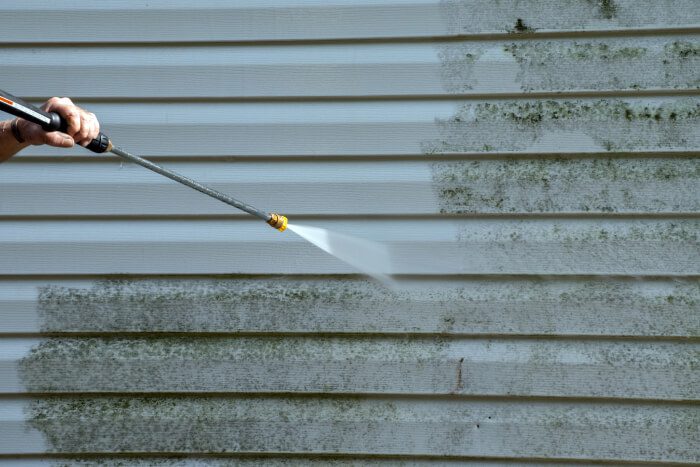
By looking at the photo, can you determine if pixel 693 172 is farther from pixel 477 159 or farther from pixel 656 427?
pixel 656 427

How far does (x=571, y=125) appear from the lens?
9.60 feet

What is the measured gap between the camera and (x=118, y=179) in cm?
300

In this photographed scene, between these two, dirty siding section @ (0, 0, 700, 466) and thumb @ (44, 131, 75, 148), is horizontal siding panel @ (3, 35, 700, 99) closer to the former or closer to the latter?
dirty siding section @ (0, 0, 700, 466)

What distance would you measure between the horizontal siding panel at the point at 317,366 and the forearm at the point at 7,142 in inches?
40.7

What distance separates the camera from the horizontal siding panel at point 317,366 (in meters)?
2.96

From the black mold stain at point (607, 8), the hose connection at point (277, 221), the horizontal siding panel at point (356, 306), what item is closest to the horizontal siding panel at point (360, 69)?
the black mold stain at point (607, 8)

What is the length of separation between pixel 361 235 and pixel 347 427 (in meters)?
0.87

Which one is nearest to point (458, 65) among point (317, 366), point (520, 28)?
point (520, 28)

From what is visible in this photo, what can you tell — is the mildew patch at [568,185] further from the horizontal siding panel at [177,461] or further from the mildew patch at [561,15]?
the horizontal siding panel at [177,461]

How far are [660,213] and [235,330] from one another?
1.94 meters

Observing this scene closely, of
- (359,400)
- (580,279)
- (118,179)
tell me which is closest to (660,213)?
(580,279)

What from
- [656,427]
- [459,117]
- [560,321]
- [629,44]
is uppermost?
[629,44]

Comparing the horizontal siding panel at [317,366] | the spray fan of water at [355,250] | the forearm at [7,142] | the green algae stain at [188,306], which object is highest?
the forearm at [7,142]

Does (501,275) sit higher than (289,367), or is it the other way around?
(501,275)
